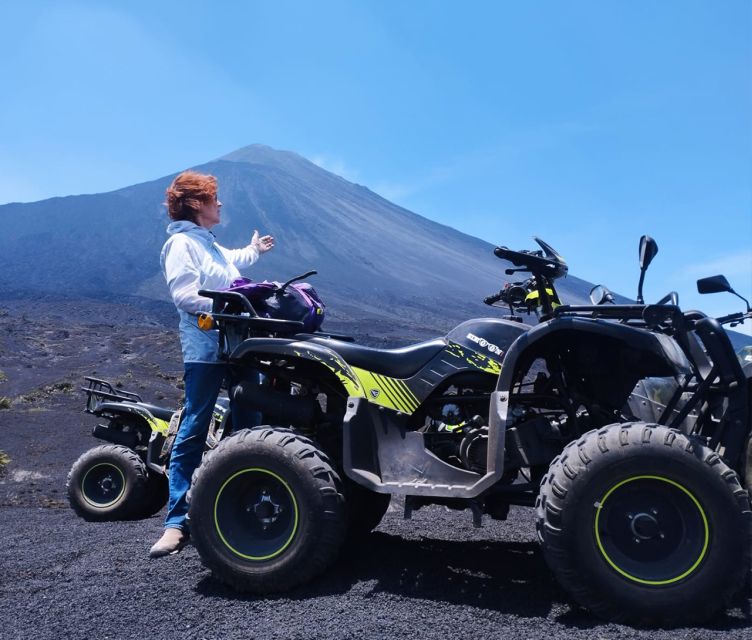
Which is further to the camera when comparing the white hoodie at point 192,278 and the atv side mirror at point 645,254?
the white hoodie at point 192,278

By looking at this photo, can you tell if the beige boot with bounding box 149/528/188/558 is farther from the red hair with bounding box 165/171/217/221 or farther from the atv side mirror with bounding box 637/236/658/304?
the atv side mirror with bounding box 637/236/658/304

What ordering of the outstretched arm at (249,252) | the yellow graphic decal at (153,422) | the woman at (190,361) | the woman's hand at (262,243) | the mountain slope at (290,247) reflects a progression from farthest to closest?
the mountain slope at (290,247)
the yellow graphic decal at (153,422)
the woman's hand at (262,243)
the outstretched arm at (249,252)
the woman at (190,361)

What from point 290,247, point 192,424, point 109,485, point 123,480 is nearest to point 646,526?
point 192,424

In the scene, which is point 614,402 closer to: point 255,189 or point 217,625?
point 217,625

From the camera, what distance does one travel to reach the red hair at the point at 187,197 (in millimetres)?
4602

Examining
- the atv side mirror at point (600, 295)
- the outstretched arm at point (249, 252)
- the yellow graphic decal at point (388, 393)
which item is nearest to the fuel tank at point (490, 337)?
the yellow graphic decal at point (388, 393)

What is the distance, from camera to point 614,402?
3.83 m

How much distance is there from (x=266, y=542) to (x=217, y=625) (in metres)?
0.59

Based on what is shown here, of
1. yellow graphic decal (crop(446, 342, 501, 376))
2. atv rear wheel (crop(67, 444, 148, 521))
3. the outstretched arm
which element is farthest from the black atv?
yellow graphic decal (crop(446, 342, 501, 376))

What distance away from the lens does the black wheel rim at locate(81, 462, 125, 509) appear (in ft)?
22.4

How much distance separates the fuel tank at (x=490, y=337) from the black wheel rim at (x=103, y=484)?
4.45 m

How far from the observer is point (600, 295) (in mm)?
4266

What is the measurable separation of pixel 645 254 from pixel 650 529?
4.47 ft

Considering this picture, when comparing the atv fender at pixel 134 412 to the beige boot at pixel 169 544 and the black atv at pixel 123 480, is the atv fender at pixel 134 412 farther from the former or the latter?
the beige boot at pixel 169 544
